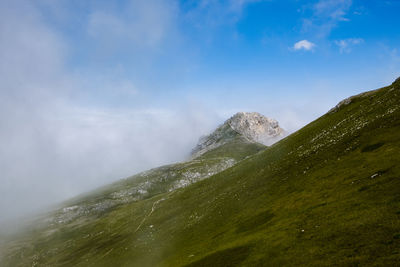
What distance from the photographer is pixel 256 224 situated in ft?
159

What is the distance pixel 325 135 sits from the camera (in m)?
75.8

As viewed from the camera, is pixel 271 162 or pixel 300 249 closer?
pixel 300 249

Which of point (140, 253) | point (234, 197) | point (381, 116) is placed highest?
point (381, 116)

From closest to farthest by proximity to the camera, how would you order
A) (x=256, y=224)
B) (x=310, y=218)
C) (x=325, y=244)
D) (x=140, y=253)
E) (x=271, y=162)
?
(x=325, y=244) → (x=310, y=218) → (x=256, y=224) → (x=140, y=253) → (x=271, y=162)

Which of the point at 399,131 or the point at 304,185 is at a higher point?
the point at 399,131

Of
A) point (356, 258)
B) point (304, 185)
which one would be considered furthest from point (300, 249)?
point (304, 185)

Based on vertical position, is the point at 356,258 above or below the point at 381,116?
below

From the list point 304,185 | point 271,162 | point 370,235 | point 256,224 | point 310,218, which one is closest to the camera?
point 370,235

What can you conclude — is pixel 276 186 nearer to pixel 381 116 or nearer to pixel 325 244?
pixel 381 116

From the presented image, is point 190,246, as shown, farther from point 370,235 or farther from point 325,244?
point 370,235

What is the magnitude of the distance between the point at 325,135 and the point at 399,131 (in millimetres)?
26909

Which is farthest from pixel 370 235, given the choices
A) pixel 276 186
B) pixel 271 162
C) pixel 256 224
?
pixel 271 162

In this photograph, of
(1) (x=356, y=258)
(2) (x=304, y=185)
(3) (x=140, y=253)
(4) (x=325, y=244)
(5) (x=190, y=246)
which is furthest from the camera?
(3) (x=140, y=253)

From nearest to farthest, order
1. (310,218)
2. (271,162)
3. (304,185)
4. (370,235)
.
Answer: (370,235) < (310,218) < (304,185) < (271,162)
